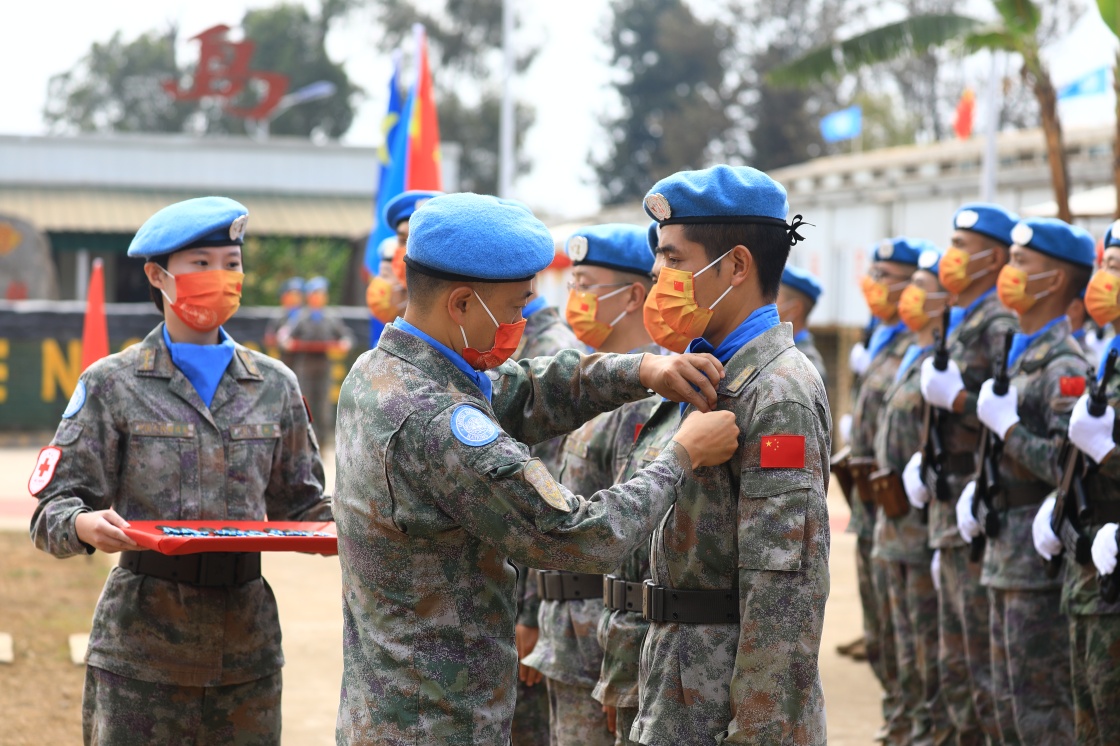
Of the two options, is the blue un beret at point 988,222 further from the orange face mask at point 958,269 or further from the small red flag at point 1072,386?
the small red flag at point 1072,386

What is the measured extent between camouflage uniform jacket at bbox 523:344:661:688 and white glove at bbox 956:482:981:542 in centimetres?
187

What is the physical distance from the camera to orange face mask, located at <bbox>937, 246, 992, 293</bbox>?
6453 mm

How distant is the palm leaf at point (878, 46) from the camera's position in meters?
13.1

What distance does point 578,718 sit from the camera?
4.39 m

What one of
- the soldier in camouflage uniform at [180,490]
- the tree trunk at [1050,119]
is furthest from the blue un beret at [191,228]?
the tree trunk at [1050,119]

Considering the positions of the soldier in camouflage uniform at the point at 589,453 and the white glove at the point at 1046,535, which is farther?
the white glove at the point at 1046,535

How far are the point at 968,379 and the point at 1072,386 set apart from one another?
88 centimetres

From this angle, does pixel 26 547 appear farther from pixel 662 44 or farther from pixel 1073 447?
pixel 662 44

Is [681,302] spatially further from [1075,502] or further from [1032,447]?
[1032,447]

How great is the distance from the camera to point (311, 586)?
10680 mm

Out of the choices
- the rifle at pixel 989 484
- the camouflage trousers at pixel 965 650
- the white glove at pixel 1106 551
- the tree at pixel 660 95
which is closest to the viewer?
A: the white glove at pixel 1106 551

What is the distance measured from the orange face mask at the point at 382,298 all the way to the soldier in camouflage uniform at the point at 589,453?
1.82m

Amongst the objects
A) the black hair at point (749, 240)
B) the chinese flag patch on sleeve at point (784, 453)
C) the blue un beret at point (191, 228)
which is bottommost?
the chinese flag patch on sleeve at point (784, 453)

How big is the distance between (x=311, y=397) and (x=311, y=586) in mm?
8361
